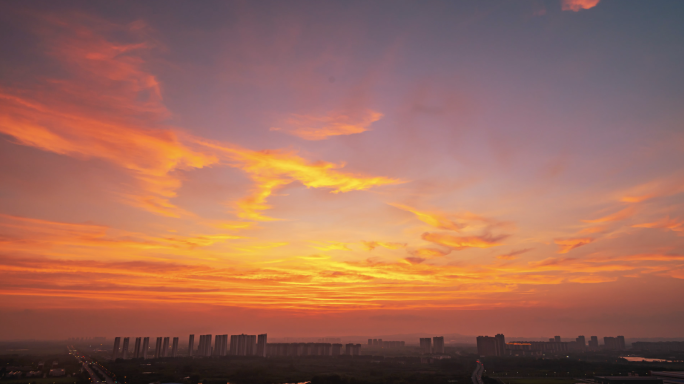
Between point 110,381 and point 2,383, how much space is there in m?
23.5

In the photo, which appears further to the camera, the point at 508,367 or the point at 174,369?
the point at 508,367

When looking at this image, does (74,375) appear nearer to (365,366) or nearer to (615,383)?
(365,366)

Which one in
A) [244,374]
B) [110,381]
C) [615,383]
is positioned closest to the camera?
[615,383]

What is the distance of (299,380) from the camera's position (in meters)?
117

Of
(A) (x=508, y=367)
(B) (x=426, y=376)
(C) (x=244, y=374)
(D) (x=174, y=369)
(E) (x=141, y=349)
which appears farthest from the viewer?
(E) (x=141, y=349)

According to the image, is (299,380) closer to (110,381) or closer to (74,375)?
(110,381)

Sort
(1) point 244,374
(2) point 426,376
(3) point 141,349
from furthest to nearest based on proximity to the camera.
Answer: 1. (3) point 141,349
2. (1) point 244,374
3. (2) point 426,376

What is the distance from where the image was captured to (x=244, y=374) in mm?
121125

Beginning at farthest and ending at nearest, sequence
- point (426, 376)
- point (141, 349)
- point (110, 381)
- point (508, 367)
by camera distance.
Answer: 1. point (141, 349)
2. point (508, 367)
3. point (426, 376)
4. point (110, 381)

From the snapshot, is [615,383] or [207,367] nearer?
[615,383]

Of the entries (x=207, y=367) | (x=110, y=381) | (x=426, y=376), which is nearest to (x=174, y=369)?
(x=207, y=367)

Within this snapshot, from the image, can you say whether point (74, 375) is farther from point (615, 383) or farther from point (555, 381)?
point (615, 383)

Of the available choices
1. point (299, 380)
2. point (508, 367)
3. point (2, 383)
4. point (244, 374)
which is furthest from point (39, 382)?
point (508, 367)

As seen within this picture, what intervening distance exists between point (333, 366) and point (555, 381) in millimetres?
78915
